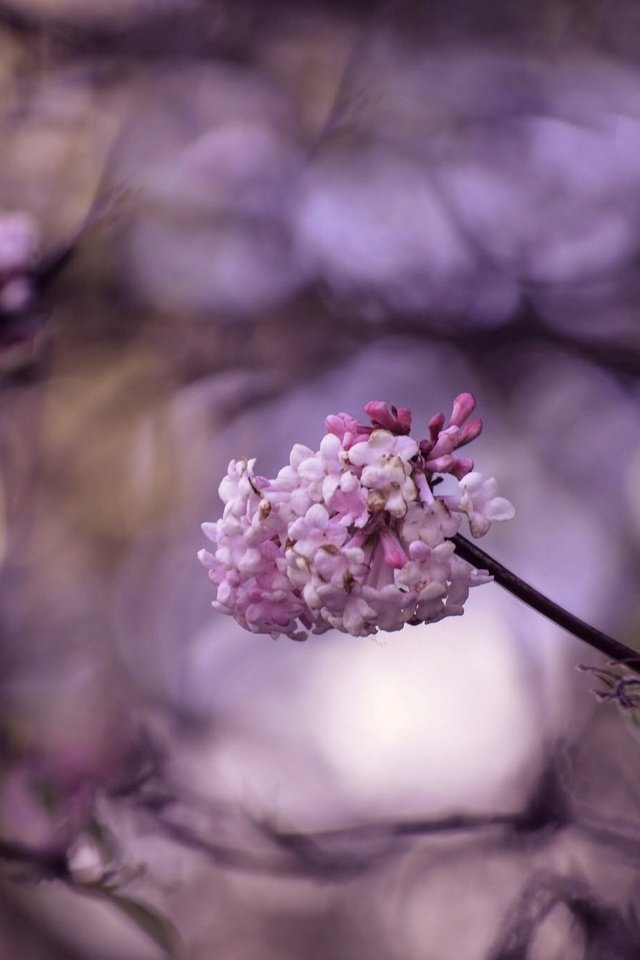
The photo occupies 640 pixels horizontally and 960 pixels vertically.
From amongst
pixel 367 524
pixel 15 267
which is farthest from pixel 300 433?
pixel 367 524

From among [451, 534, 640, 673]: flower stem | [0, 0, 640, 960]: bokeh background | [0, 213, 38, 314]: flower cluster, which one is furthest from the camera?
[0, 213, 38, 314]: flower cluster

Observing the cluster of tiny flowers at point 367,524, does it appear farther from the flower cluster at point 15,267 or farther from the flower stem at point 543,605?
the flower cluster at point 15,267

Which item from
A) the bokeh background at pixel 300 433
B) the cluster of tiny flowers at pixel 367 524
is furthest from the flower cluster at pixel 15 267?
the cluster of tiny flowers at pixel 367 524

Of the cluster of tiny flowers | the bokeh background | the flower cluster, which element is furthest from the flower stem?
the flower cluster

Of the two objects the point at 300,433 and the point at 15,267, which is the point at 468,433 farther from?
the point at 15,267

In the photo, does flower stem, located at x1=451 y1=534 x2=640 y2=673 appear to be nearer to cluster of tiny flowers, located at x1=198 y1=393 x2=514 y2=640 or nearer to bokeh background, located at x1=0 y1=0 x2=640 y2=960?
cluster of tiny flowers, located at x1=198 y1=393 x2=514 y2=640
